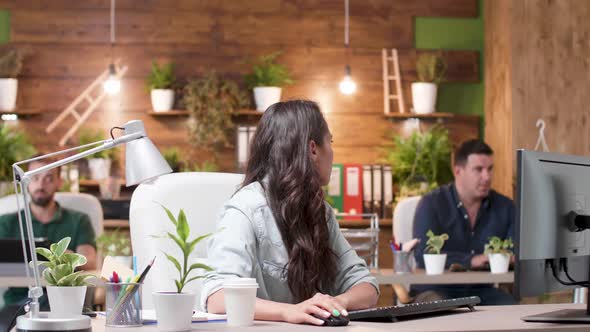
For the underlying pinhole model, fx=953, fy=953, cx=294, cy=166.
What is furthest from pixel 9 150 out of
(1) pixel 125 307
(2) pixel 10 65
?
(1) pixel 125 307

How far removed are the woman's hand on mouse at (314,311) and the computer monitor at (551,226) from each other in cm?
42

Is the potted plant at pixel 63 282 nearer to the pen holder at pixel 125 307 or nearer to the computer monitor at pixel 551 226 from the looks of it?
the pen holder at pixel 125 307

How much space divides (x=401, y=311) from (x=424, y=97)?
4.69 m

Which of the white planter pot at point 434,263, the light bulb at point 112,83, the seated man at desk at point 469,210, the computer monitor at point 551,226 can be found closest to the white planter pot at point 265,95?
the light bulb at point 112,83

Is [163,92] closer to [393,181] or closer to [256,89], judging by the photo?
[256,89]

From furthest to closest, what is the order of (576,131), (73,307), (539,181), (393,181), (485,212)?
1. (393,181)
2. (576,131)
3. (485,212)
4. (539,181)
5. (73,307)

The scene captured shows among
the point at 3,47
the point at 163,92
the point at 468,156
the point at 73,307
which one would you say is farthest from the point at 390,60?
the point at 73,307

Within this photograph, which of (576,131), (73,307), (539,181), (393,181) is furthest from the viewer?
(393,181)

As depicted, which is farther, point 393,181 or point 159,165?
point 393,181

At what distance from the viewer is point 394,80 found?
6.77m

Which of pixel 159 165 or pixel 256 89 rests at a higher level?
pixel 256 89

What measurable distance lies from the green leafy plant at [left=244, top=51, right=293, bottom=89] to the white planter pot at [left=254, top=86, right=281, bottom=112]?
49mm

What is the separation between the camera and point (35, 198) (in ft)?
15.6

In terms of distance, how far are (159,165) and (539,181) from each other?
Result: 0.86 metres
